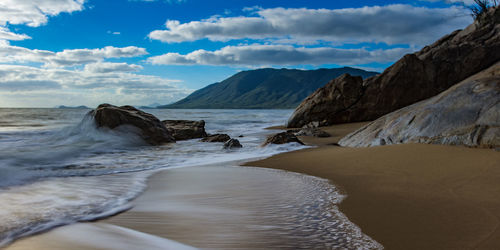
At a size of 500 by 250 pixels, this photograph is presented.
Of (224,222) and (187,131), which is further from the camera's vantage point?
(187,131)

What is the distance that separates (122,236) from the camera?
237cm

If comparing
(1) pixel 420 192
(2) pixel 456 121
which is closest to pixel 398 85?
(2) pixel 456 121

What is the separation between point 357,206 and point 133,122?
915 cm

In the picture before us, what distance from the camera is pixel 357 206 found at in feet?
9.80

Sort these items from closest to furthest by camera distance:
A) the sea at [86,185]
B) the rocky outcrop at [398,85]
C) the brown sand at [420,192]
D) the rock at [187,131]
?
the brown sand at [420,192] → the sea at [86,185] → the rock at [187,131] → the rocky outcrop at [398,85]

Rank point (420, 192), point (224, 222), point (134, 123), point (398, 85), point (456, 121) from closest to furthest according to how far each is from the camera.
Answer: point (224, 222), point (420, 192), point (456, 121), point (134, 123), point (398, 85)

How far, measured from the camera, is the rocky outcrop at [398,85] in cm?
1570

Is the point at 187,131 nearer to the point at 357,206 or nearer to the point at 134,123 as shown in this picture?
the point at 134,123

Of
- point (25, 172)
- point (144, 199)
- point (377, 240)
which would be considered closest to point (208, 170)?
point (144, 199)

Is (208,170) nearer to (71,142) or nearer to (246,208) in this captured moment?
(246,208)

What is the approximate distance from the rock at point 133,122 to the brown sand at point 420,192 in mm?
6010

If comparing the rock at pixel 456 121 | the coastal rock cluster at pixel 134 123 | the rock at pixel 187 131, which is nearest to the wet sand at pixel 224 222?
the rock at pixel 456 121

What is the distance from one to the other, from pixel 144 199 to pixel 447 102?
501cm

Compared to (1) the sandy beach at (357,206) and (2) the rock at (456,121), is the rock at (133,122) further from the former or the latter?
(2) the rock at (456,121)
